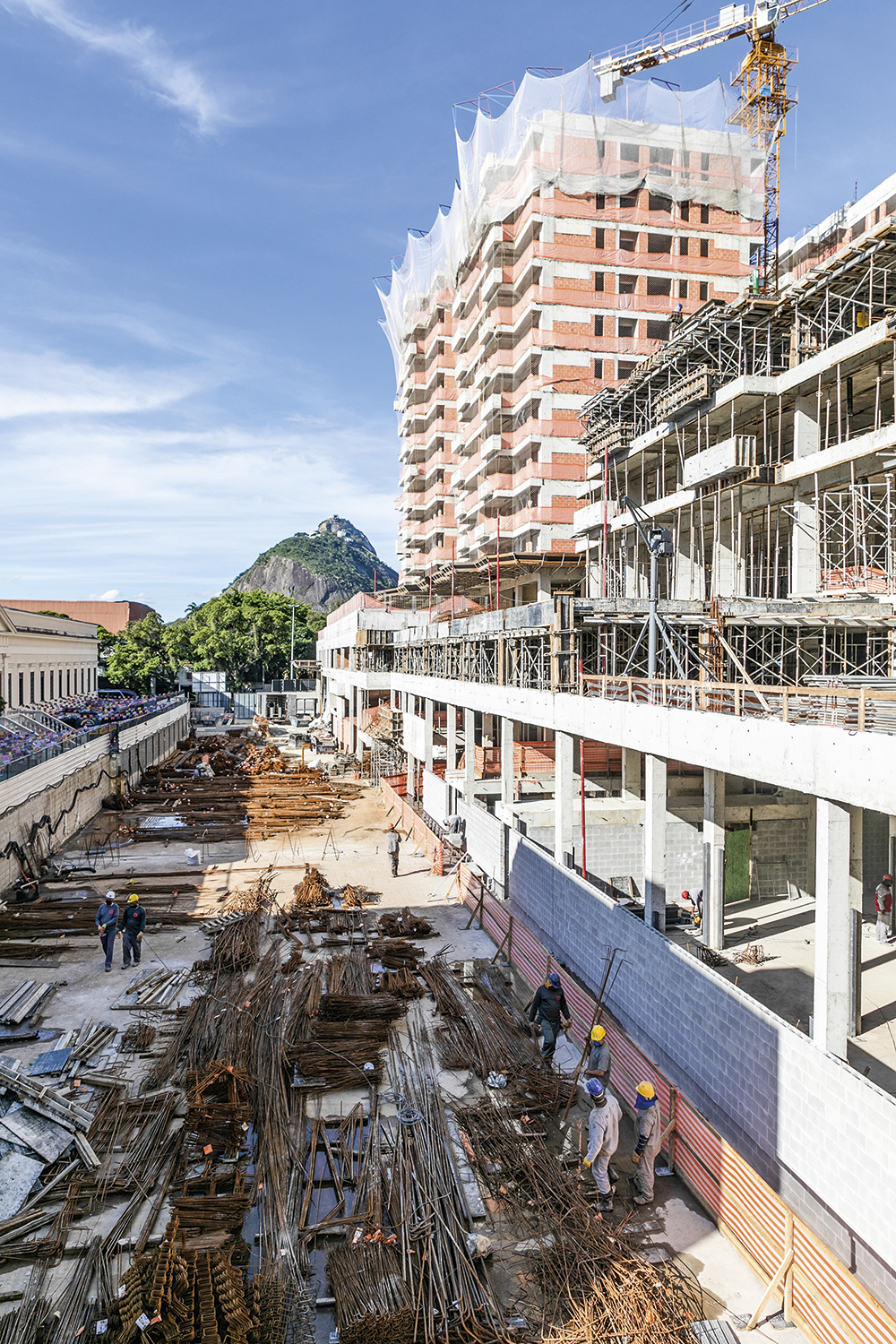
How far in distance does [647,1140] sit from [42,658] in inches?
1577

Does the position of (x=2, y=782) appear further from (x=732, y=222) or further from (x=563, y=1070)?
(x=732, y=222)

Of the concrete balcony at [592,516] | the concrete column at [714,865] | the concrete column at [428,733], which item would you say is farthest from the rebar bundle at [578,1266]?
the concrete balcony at [592,516]

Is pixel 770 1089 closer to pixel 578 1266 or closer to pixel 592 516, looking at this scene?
pixel 578 1266

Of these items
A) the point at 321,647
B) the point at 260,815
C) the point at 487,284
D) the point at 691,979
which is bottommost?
the point at 260,815

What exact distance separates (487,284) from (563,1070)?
128ft

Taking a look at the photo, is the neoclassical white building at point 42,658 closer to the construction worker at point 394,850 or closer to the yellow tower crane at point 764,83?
the construction worker at point 394,850

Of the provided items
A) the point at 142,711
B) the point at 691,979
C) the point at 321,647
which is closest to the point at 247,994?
the point at 691,979

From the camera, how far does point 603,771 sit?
928 inches

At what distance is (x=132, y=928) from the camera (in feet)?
47.7

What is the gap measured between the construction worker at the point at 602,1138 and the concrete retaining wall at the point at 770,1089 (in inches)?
67.2

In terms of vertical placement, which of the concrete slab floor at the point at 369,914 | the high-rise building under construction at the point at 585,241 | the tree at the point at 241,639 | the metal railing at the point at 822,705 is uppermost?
the high-rise building under construction at the point at 585,241

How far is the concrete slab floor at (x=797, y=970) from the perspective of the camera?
35.3ft

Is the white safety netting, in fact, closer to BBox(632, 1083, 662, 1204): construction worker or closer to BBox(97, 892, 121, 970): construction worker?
BBox(97, 892, 121, 970): construction worker

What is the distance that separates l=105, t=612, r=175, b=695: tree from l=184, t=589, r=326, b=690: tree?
358 centimetres
